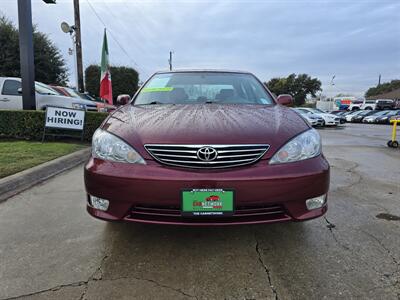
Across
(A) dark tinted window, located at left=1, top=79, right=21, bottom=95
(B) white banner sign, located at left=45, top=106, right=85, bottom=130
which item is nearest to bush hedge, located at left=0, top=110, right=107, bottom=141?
(B) white banner sign, located at left=45, top=106, right=85, bottom=130

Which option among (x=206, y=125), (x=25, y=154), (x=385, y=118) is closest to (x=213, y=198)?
(x=206, y=125)

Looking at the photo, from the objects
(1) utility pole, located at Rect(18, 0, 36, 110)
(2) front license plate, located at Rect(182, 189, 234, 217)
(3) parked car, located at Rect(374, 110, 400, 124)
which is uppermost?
(1) utility pole, located at Rect(18, 0, 36, 110)

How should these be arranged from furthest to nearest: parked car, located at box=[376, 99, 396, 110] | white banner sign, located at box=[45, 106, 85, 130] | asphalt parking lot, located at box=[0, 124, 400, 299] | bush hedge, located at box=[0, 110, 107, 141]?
parked car, located at box=[376, 99, 396, 110] < bush hedge, located at box=[0, 110, 107, 141] < white banner sign, located at box=[45, 106, 85, 130] < asphalt parking lot, located at box=[0, 124, 400, 299]

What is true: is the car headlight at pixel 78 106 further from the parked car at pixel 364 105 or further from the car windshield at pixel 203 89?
the parked car at pixel 364 105

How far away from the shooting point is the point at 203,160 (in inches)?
80.1

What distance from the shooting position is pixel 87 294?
6.08 feet

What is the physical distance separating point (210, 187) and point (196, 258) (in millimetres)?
636

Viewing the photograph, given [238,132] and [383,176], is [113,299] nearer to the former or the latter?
[238,132]

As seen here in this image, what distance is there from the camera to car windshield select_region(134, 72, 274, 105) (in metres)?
3.17

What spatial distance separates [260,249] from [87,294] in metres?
1.28

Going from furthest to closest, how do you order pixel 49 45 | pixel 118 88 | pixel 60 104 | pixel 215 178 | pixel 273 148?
pixel 118 88 → pixel 49 45 → pixel 60 104 → pixel 273 148 → pixel 215 178

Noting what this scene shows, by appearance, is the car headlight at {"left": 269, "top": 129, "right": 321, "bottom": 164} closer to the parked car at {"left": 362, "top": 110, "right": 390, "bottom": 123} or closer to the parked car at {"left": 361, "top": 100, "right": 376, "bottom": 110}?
the parked car at {"left": 362, "top": 110, "right": 390, "bottom": 123}

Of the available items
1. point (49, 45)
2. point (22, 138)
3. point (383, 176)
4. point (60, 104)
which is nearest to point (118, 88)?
point (49, 45)

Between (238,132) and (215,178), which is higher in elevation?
(238,132)
